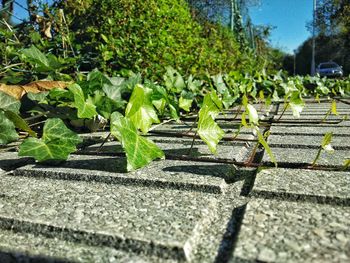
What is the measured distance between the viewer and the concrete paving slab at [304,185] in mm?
605

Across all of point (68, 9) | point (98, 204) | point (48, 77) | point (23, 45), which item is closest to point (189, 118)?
point (48, 77)

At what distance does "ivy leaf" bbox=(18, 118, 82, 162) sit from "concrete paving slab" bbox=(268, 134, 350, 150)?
0.57 meters

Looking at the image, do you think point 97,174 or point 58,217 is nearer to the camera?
point 58,217

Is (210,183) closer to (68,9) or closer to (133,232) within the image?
(133,232)

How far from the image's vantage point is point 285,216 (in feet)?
1.77

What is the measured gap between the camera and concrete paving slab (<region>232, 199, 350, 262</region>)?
0.43 m

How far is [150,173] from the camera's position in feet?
2.57

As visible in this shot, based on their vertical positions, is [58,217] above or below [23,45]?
below

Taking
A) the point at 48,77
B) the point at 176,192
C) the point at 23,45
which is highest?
the point at 23,45

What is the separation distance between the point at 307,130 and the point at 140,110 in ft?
2.33

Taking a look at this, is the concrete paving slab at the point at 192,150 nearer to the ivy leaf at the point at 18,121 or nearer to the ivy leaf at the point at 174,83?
the ivy leaf at the point at 18,121

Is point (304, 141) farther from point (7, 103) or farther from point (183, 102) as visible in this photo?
point (7, 103)

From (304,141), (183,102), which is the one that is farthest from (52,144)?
(183,102)

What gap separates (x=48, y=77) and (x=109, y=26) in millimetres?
1010
